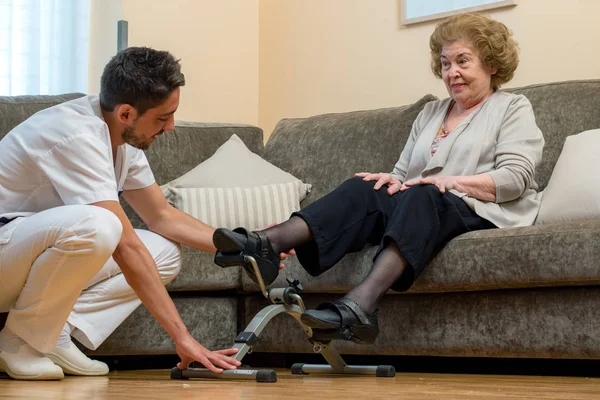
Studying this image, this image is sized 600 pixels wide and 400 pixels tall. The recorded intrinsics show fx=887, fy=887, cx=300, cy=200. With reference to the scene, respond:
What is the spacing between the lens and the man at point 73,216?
6.89 ft

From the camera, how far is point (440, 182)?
2.50 meters

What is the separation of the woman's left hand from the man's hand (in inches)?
28.4

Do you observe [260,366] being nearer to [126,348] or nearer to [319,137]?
[126,348]

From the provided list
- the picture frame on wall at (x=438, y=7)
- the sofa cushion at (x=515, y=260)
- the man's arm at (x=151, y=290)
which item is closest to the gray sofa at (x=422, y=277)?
the sofa cushion at (x=515, y=260)

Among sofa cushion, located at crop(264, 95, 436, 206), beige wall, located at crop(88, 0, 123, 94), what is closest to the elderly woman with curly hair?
sofa cushion, located at crop(264, 95, 436, 206)

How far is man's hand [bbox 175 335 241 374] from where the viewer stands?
205 cm

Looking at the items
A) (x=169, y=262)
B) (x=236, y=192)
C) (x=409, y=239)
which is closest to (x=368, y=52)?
(x=236, y=192)

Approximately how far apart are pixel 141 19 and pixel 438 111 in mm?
1943

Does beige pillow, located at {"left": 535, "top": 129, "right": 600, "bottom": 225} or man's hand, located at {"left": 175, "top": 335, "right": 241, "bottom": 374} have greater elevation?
beige pillow, located at {"left": 535, "top": 129, "right": 600, "bottom": 225}

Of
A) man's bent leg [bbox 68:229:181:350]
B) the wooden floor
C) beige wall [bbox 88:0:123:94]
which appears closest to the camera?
the wooden floor

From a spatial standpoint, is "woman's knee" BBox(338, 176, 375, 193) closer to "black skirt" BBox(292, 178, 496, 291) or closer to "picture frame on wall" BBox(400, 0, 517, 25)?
"black skirt" BBox(292, 178, 496, 291)

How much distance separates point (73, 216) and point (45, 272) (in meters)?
0.16

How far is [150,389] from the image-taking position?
1.83 metres

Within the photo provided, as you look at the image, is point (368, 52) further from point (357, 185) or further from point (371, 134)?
point (357, 185)
